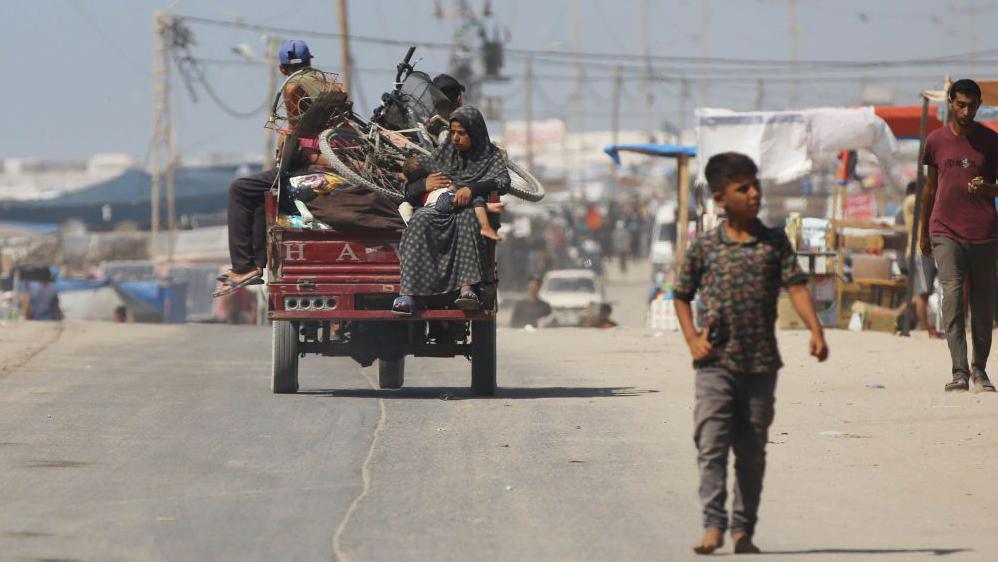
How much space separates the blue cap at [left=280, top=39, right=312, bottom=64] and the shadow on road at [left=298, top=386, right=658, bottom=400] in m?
2.70

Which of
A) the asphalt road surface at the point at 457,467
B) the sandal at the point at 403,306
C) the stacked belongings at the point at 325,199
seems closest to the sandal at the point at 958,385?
the asphalt road surface at the point at 457,467

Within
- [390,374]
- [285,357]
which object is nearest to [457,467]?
[285,357]

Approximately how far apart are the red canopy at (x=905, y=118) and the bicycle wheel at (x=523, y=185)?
10469 millimetres

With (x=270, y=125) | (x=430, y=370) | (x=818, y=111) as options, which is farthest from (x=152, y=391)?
(x=818, y=111)

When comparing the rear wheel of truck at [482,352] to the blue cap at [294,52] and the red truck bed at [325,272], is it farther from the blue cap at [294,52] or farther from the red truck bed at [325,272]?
the blue cap at [294,52]

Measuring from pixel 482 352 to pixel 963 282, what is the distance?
3672 millimetres

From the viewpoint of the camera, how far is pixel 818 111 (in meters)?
23.2

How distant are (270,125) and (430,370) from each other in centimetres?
424

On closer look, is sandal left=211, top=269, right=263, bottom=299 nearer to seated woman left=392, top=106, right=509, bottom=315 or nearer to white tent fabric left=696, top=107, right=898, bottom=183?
seated woman left=392, top=106, right=509, bottom=315

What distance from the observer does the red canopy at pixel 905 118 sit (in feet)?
77.8

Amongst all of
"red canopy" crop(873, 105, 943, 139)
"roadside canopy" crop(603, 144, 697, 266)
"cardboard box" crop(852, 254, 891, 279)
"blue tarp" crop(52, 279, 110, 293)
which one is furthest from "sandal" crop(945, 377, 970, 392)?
"blue tarp" crop(52, 279, 110, 293)

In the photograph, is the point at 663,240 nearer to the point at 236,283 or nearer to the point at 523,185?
the point at 523,185

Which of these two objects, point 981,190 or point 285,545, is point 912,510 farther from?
point 981,190

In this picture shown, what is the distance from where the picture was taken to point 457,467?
9266mm
